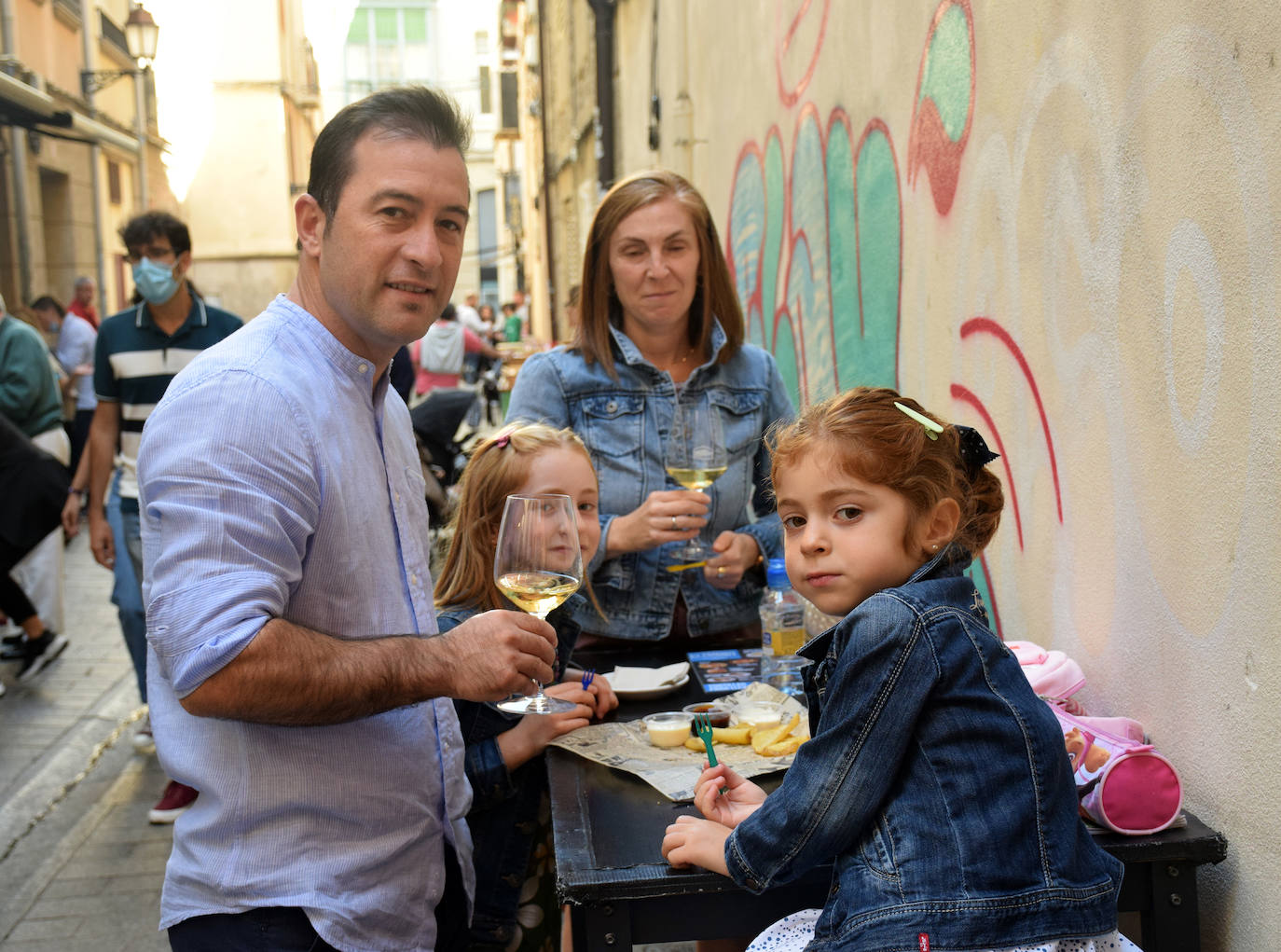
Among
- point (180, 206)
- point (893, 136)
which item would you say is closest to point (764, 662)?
point (893, 136)

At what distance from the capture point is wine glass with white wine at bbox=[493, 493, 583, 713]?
2.04 m

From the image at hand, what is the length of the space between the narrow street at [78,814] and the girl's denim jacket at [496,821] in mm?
1892

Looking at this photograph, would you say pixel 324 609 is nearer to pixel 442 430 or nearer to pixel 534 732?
pixel 534 732

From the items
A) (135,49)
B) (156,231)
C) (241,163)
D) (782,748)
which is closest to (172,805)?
(156,231)

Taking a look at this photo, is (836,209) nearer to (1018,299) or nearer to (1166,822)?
(1018,299)

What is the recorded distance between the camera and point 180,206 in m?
27.1

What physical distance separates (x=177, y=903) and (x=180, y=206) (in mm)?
27753

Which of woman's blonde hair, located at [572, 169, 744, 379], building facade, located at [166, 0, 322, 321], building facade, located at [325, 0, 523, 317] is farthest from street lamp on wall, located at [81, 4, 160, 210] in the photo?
building facade, located at [325, 0, 523, 317]

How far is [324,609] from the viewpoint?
185 cm

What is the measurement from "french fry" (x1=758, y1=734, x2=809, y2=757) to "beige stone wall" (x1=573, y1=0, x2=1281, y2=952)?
2.04ft

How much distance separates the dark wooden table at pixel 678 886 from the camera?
6.12 feet

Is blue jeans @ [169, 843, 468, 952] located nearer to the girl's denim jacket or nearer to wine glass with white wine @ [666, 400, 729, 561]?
the girl's denim jacket

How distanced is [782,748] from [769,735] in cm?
6

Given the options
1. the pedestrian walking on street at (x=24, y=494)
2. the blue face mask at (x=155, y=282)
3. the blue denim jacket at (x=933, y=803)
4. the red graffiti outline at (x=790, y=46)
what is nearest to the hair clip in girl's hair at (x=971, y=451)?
the blue denim jacket at (x=933, y=803)
